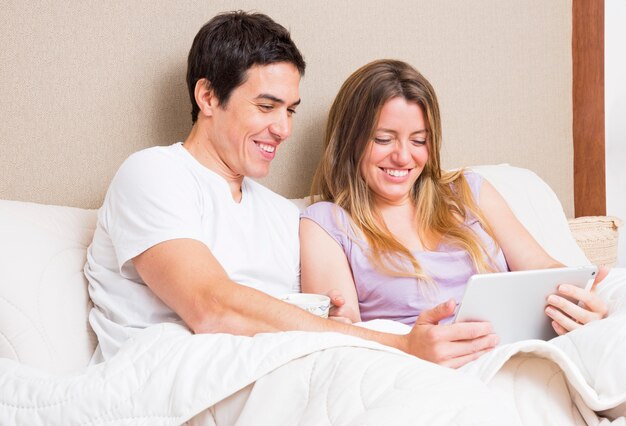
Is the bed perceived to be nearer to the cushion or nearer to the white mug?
the cushion

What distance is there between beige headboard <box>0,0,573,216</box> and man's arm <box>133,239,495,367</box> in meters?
0.49

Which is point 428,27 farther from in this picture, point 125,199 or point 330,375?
point 330,375

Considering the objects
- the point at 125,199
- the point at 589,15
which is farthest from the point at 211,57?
the point at 589,15

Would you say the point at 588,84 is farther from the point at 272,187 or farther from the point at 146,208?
the point at 146,208

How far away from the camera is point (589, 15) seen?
268 cm

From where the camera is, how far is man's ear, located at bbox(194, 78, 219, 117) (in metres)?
1.62

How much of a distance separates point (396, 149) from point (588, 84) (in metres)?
1.23

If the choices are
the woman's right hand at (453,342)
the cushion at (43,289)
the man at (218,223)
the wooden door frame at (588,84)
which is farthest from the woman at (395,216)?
the wooden door frame at (588,84)

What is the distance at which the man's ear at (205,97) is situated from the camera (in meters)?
1.62

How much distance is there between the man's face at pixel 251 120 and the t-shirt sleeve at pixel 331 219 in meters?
0.21

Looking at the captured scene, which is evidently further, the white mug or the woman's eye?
the woman's eye

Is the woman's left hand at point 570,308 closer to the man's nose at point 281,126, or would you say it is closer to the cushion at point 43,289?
the man's nose at point 281,126

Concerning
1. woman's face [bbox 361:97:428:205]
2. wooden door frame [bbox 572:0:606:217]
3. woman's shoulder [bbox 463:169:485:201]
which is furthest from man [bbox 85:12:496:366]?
wooden door frame [bbox 572:0:606:217]

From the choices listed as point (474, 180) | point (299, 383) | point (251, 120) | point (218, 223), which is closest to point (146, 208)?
point (218, 223)
